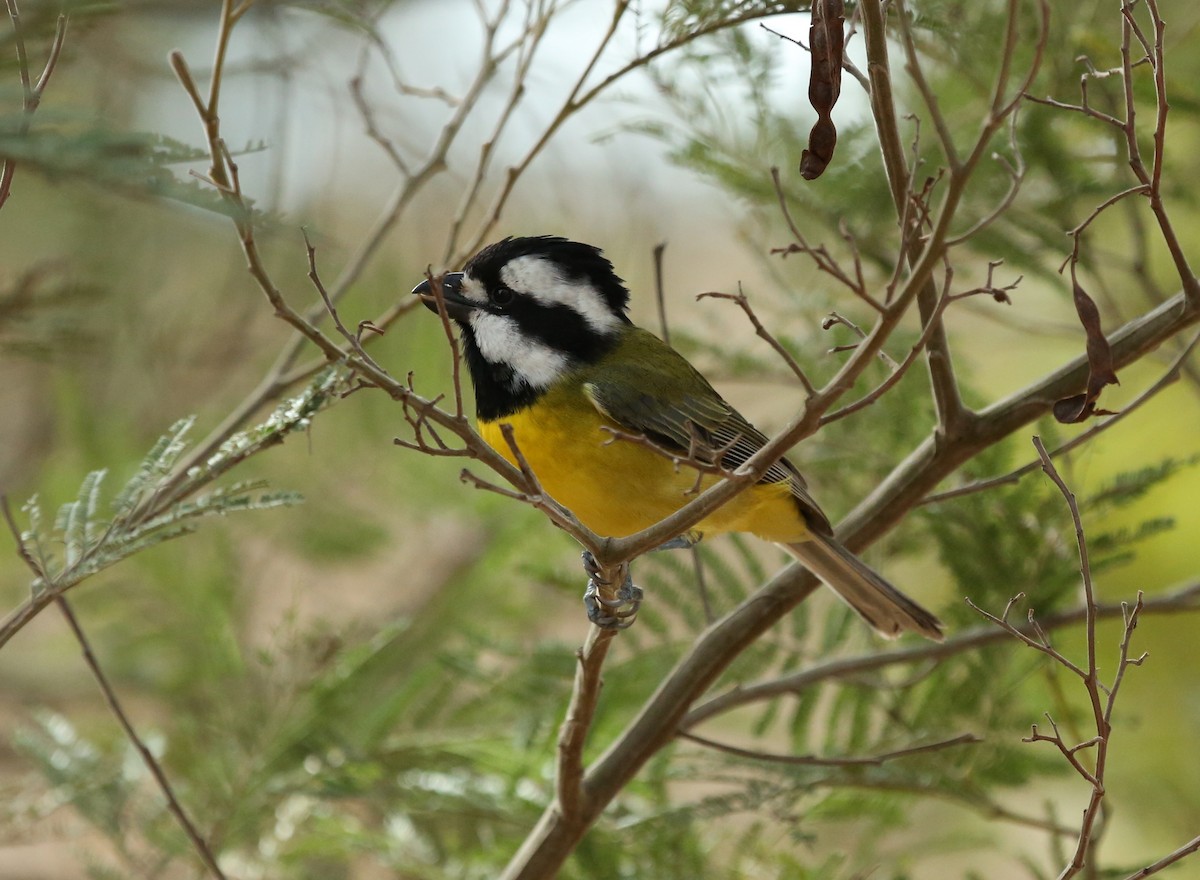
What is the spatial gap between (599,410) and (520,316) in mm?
335

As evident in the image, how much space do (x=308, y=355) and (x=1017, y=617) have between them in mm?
3254

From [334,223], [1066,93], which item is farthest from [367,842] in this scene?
[334,223]

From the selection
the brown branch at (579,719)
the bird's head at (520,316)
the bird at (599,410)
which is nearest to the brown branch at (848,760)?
the brown branch at (579,719)

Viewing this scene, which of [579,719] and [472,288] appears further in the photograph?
[472,288]

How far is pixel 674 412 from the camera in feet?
10.1

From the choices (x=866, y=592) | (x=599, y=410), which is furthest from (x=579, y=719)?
(x=866, y=592)

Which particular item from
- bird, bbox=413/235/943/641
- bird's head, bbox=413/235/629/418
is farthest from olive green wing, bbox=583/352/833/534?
bird's head, bbox=413/235/629/418

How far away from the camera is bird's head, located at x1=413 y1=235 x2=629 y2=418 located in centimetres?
300

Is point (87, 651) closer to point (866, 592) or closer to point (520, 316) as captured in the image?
point (520, 316)

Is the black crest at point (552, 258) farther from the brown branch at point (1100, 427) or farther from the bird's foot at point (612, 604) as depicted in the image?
the brown branch at point (1100, 427)

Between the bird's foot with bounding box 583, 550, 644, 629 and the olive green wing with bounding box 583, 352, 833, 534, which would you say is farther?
the olive green wing with bounding box 583, 352, 833, 534

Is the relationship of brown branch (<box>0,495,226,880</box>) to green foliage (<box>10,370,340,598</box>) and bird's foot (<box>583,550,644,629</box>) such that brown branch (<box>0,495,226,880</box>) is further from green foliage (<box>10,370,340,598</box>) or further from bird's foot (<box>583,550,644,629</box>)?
bird's foot (<box>583,550,644,629</box>)

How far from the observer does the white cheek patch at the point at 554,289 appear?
9.98 ft

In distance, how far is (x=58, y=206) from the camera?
5.53m
